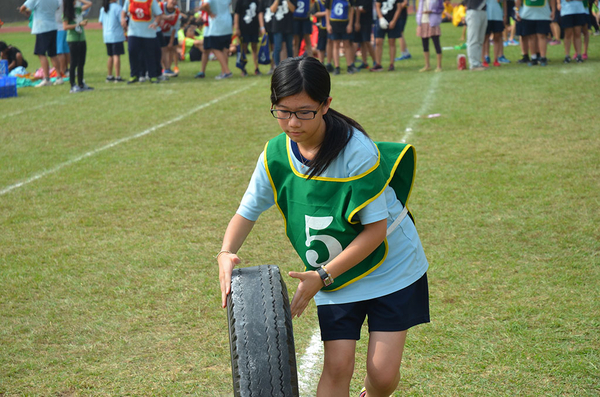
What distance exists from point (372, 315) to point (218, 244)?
2.76 meters

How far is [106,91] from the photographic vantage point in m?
13.3

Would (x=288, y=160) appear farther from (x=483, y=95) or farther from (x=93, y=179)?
(x=483, y=95)

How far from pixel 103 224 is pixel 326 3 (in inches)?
405

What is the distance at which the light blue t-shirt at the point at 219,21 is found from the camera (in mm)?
14680

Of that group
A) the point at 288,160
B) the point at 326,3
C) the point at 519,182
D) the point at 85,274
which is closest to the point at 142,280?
the point at 85,274

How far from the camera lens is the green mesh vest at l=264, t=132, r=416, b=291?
225 centimetres

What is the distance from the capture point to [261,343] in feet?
6.89

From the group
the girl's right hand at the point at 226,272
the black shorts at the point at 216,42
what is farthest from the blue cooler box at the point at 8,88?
the girl's right hand at the point at 226,272

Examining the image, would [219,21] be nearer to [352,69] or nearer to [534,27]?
[352,69]

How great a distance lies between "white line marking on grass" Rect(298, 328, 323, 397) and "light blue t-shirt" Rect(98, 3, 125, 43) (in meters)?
12.3

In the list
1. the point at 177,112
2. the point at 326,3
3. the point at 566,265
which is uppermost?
the point at 326,3

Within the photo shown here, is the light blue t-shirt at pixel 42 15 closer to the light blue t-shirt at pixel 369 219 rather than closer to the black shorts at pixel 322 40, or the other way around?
the black shorts at pixel 322 40

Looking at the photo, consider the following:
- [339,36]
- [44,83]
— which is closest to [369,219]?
[339,36]

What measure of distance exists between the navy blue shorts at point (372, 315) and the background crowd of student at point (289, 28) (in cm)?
1158
